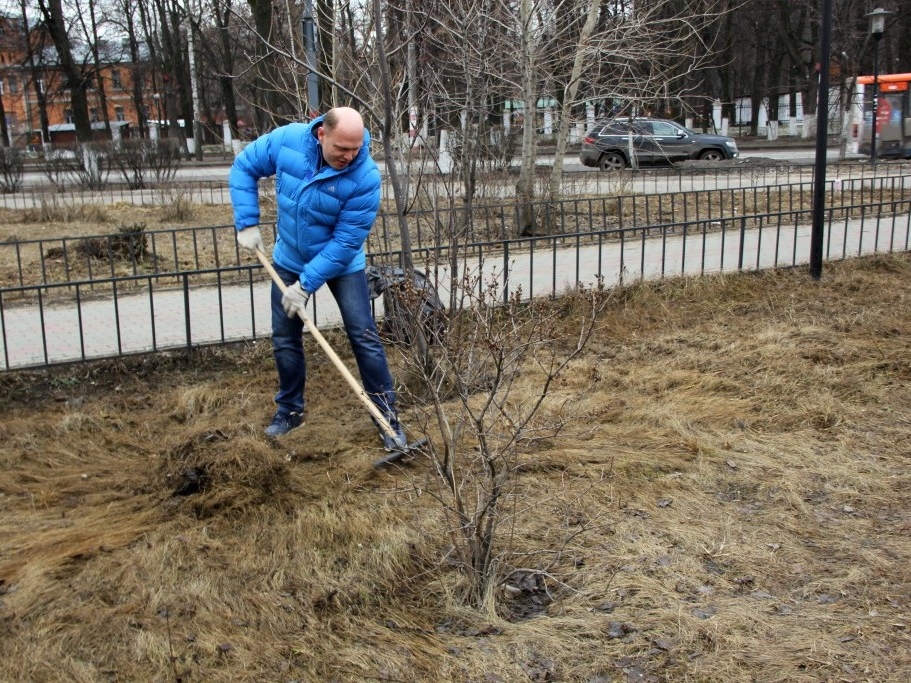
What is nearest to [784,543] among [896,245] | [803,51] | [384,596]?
[384,596]

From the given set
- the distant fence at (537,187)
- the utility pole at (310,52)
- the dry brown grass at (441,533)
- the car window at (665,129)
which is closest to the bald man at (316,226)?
the dry brown grass at (441,533)

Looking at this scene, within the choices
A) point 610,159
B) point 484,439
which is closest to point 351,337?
point 484,439

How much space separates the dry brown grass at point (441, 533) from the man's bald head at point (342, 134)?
1.21 m

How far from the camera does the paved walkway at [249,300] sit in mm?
5668

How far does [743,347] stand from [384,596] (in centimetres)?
324

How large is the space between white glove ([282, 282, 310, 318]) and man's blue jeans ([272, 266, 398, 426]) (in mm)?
138

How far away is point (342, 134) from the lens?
3.79 meters

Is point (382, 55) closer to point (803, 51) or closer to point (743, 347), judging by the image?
point (743, 347)

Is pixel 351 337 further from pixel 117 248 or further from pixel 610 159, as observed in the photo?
pixel 610 159

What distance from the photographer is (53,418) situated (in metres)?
4.59

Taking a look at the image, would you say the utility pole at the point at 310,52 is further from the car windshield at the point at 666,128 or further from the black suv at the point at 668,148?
the car windshield at the point at 666,128

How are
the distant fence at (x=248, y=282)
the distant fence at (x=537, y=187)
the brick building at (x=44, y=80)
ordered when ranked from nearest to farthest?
the distant fence at (x=248, y=282), the distant fence at (x=537, y=187), the brick building at (x=44, y=80)

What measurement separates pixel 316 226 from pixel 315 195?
0.16 metres

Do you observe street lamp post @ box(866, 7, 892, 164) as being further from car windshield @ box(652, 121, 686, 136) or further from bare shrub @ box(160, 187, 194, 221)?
bare shrub @ box(160, 187, 194, 221)
